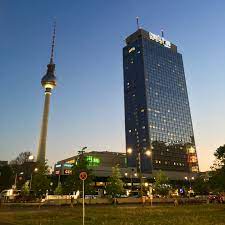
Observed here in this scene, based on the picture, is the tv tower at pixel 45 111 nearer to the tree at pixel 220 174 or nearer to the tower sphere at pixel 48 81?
the tower sphere at pixel 48 81

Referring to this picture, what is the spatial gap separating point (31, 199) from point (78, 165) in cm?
2191

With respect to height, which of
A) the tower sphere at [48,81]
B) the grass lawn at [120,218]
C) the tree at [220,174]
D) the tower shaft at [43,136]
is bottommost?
the grass lawn at [120,218]

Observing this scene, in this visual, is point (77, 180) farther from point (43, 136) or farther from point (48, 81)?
point (48, 81)

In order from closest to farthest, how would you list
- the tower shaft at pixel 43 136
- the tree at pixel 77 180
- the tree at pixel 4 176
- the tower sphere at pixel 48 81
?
the tree at pixel 77 180, the tree at pixel 4 176, the tower shaft at pixel 43 136, the tower sphere at pixel 48 81

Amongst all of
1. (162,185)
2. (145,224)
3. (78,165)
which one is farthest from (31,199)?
(145,224)

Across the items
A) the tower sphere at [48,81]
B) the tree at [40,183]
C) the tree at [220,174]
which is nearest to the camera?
the tree at [220,174]

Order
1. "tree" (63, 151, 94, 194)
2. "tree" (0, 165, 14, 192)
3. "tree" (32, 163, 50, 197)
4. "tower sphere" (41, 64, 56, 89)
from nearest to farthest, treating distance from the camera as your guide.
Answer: "tree" (63, 151, 94, 194)
"tree" (32, 163, 50, 197)
"tree" (0, 165, 14, 192)
"tower sphere" (41, 64, 56, 89)

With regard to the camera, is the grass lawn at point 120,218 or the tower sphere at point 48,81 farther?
the tower sphere at point 48,81

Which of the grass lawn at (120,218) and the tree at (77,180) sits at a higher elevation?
the tree at (77,180)

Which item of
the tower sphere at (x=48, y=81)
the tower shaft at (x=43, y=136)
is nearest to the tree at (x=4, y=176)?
the tower shaft at (x=43, y=136)

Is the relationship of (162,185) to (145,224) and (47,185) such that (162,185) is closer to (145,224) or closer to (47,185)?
(47,185)

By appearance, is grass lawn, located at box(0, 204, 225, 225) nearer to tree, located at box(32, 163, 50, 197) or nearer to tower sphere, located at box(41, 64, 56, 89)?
tree, located at box(32, 163, 50, 197)

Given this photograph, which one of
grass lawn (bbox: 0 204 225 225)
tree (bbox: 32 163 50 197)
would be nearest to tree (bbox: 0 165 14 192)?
tree (bbox: 32 163 50 197)

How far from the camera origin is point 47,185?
279 feet
